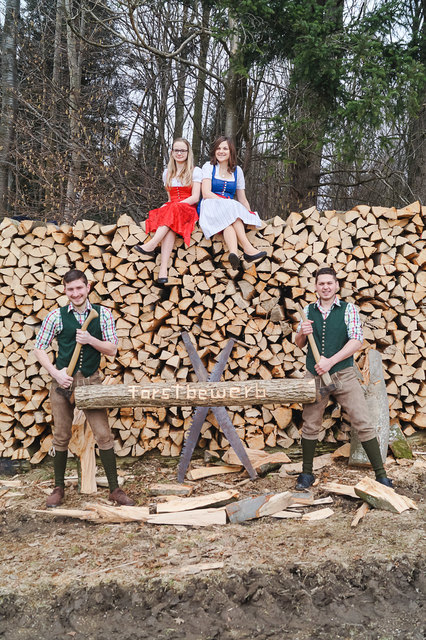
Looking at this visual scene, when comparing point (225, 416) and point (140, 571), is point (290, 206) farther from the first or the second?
point (140, 571)

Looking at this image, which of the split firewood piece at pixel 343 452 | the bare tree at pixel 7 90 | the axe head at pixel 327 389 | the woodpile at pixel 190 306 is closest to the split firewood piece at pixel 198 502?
the woodpile at pixel 190 306

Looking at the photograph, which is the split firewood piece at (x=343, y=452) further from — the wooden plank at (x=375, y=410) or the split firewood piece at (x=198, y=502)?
the split firewood piece at (x=198, y=502)

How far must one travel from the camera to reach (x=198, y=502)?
3945mm

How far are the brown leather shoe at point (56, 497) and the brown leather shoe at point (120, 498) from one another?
1.40 ft

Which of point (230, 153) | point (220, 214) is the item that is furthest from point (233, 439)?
point (230, 153)

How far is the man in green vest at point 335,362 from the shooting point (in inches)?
164

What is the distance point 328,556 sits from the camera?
315cm

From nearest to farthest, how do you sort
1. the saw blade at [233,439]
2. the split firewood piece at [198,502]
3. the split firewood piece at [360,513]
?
the split firewood piece at [360,513] → the split firewood piece at [198,502] → the saw blade at [233,439]

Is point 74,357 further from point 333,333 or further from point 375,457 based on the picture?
point 375,457

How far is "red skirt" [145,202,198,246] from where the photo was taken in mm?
4684

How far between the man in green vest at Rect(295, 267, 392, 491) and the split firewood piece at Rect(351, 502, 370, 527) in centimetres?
38

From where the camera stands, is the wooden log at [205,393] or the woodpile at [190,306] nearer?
the wooden log at [205,393]

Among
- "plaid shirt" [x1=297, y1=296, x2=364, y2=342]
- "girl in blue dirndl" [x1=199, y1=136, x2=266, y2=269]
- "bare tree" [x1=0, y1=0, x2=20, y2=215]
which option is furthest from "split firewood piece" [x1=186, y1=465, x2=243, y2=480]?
"bare tree" [x1=0, y1=0, x2=20, y2=215]

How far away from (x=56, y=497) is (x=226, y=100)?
6751mm
